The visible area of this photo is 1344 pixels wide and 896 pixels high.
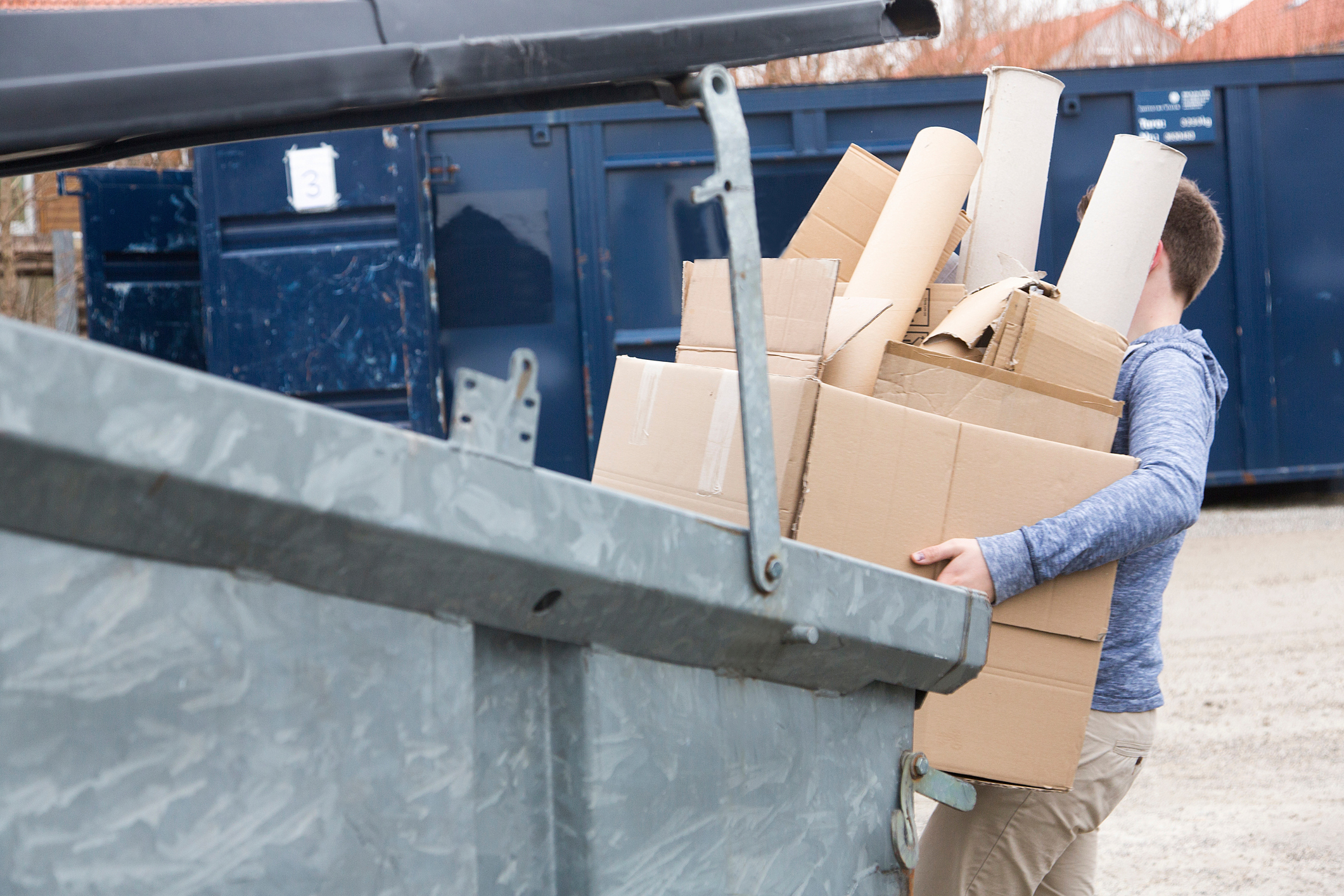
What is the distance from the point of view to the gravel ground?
2736 millimetres

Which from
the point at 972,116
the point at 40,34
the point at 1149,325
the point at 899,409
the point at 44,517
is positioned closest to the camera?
the point at 44,517

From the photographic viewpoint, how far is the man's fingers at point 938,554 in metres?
1.50

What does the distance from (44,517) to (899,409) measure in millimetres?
1028

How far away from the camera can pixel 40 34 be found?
1047mm

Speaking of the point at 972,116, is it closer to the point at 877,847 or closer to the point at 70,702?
the point at 877,847

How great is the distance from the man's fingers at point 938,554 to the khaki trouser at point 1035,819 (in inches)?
18.2

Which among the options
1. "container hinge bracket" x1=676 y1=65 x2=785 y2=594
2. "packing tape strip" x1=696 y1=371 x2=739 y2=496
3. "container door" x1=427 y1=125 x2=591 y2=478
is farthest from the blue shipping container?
"container hinge bracket" x1=676 y1=65 x2=785 y2=594

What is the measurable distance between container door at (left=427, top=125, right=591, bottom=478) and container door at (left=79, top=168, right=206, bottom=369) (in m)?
1.19

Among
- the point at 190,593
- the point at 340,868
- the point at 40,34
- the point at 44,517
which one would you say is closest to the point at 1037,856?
the point at 340,868

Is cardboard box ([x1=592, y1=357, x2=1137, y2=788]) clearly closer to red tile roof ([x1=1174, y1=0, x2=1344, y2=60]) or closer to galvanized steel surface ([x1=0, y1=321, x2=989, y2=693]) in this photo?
galvanized steel surface ([x1=0, y1=321, x2=989, y2=693])

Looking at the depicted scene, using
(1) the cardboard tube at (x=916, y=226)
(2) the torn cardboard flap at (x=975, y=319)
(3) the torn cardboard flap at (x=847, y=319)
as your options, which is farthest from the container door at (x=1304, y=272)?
(3) the torn cardboard flap at (x=847, y=319)

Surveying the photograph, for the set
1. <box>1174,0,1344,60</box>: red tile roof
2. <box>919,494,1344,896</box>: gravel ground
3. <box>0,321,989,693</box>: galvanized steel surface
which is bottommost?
<box>919,494,1344,896</box>: gravel ground

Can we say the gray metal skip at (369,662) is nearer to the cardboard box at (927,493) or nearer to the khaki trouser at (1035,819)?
the cardboard box at (927,493)

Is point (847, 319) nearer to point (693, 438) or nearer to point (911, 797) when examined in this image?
point (693, 438)
